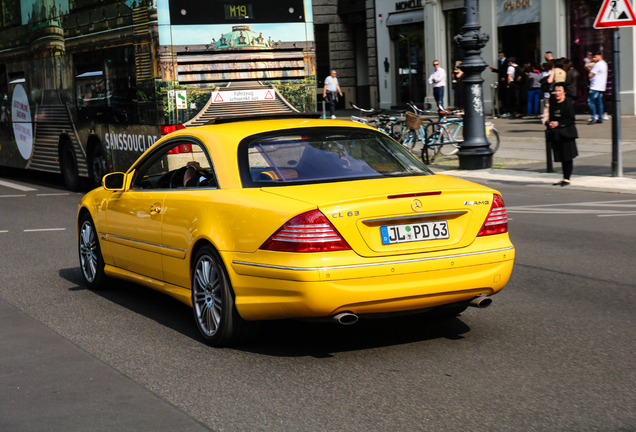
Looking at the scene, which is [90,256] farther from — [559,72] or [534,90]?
[534,90]

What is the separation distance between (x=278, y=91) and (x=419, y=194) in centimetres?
874

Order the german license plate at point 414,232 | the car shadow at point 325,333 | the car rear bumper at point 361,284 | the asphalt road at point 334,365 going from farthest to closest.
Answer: the car shadow at point 325,333, the german license plate at point 414,232, the car rear bumper at point 361,284, the asphalt road at point 334,365

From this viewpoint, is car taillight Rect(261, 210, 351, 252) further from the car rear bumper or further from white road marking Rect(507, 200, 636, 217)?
white road marking Rect(507, 200, 636, 217)

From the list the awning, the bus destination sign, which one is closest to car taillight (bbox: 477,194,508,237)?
the bus destination sign

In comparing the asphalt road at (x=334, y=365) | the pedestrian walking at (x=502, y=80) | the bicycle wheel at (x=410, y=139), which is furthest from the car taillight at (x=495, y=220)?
the pedestrian walking at (x=502, y=80)

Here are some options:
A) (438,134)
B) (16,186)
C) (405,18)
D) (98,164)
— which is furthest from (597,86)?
(16,186)

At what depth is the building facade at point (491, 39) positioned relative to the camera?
25.6 metres

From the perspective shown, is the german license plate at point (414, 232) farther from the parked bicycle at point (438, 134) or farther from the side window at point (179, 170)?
the parked bicycle at point (438, 134)

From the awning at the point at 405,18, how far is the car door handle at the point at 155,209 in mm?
27525

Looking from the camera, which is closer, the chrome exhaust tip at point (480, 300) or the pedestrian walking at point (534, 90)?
the chrome exhaust tip at point (480, 300)

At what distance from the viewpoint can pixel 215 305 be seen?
17.7 feet

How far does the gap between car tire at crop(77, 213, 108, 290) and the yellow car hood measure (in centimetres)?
259

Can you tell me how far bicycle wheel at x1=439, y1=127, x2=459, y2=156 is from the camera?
18312 millimetres

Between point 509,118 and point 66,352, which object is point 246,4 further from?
point 509,118
